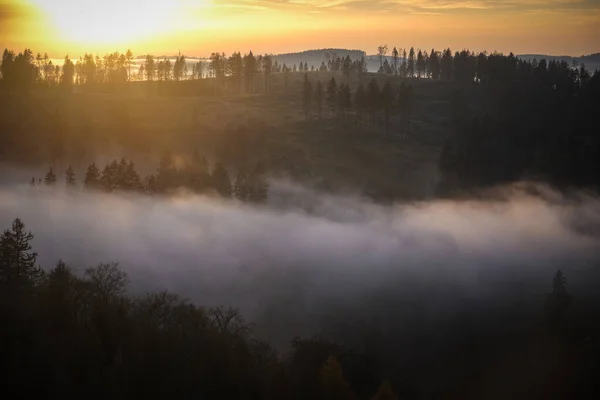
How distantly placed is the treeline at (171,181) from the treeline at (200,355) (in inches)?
819

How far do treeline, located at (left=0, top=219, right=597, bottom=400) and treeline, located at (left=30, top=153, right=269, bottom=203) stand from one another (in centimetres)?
2080

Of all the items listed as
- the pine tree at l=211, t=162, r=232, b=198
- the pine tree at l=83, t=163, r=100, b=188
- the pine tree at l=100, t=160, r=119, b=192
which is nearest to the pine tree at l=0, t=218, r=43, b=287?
the pine tree at l=100, t=160, r=119, b=192

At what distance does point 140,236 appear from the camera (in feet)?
271

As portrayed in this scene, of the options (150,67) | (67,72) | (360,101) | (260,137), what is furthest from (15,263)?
(150,67)

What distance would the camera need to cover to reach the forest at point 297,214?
120 ft

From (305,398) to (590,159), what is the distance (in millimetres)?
97898

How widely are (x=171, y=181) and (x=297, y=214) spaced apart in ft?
68.9

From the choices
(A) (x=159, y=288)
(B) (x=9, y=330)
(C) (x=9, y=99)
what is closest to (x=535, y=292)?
(A) (x=159, y=288)

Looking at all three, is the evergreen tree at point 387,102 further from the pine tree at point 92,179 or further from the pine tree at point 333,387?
the pine tree at point 333,387

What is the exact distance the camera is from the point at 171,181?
270 feet

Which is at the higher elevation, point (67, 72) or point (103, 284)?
point (67, 72)

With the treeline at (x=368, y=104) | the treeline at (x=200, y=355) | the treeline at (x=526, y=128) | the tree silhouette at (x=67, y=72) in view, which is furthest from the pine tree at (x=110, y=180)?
the tree silhouette at (x=67, y=72)

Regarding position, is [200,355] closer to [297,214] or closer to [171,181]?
[171,181]

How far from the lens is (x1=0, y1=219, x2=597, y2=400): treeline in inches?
1201
